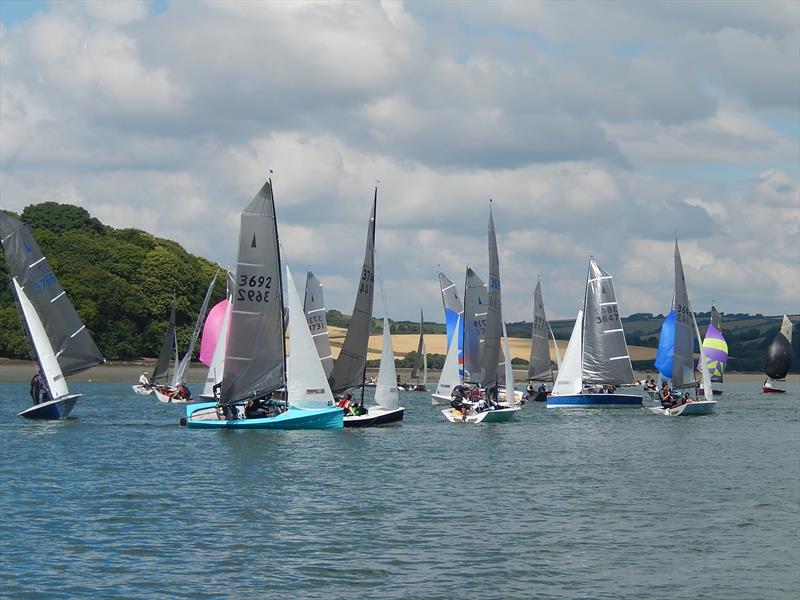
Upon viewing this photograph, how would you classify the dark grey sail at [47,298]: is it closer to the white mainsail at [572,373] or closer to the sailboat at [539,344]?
the white mainsail at [572,373]

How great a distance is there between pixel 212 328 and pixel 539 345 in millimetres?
32151

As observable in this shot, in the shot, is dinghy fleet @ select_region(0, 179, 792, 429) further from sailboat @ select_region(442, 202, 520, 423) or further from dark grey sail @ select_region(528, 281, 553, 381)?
dark grey sail @ select_region(528, 281, 553, 381)

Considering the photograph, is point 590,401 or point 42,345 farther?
point 590,401

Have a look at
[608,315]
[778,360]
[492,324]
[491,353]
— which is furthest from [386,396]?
[778,360]

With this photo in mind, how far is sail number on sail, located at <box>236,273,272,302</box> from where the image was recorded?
182 ft

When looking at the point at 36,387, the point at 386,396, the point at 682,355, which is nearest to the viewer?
the point at 386,396

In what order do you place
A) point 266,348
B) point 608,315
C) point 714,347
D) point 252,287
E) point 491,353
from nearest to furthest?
point 252,287
point 266,348
point 491,353
point 608,315
point 714,347

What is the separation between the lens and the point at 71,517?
109 feet

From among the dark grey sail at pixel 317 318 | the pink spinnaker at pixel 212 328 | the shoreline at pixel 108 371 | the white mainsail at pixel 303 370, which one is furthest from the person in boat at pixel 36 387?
the shoreline at pixel 108 371

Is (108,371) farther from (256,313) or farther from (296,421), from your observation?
(296,421)

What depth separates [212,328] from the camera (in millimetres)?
86812

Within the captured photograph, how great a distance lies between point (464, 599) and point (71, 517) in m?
12.9

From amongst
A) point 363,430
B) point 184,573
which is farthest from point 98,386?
point 184,573

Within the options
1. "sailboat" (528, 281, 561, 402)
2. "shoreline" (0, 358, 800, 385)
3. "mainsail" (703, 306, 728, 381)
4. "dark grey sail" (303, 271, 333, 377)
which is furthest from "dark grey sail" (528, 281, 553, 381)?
"shoreline" (0, 358, 800, 385)
